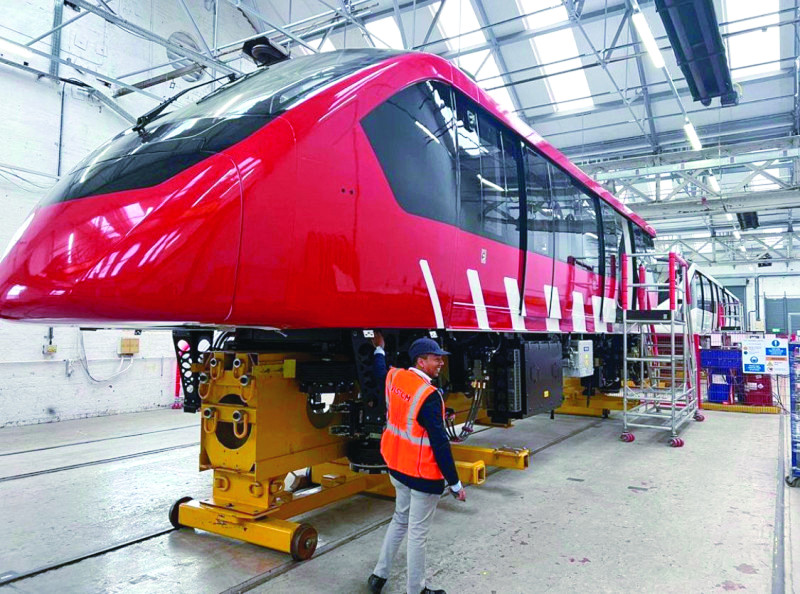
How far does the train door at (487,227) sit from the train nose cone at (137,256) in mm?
1721

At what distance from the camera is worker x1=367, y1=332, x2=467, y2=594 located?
277 cm

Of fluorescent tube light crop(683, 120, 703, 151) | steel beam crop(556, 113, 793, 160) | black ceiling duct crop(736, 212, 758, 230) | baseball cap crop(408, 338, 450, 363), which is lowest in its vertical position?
baseball cap crop(408, 338, 450, 363)

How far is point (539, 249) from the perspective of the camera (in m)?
5.06

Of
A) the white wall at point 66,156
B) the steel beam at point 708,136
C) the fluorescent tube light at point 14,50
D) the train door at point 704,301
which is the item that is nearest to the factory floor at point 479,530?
the white wall at point 66,156

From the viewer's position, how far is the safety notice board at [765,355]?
9.65 meters

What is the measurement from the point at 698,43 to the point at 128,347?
31.0 ft

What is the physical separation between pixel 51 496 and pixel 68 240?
3423mm

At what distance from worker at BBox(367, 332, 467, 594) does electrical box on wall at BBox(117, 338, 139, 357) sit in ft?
26.0

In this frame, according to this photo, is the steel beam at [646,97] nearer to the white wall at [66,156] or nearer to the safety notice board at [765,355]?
the safety notice board at [765,355]

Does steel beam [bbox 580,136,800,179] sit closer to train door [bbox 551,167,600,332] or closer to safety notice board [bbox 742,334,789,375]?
safety notice board [bbox 742,334,789,375]

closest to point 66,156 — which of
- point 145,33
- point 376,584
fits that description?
point 145,33

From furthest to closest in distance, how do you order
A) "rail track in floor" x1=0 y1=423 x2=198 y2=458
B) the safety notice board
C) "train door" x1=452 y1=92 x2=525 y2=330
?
the safety notice board, "rail track in floor" x1=0 y1=423 x2=198 y2=458, "train door" x1=452 y1=92 x2=525 y2=330

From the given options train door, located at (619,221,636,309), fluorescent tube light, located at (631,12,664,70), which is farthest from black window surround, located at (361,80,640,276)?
fluorescent tube light, located at (631,12,664,70)

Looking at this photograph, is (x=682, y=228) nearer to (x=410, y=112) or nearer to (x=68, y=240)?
(x=410, y=112)
